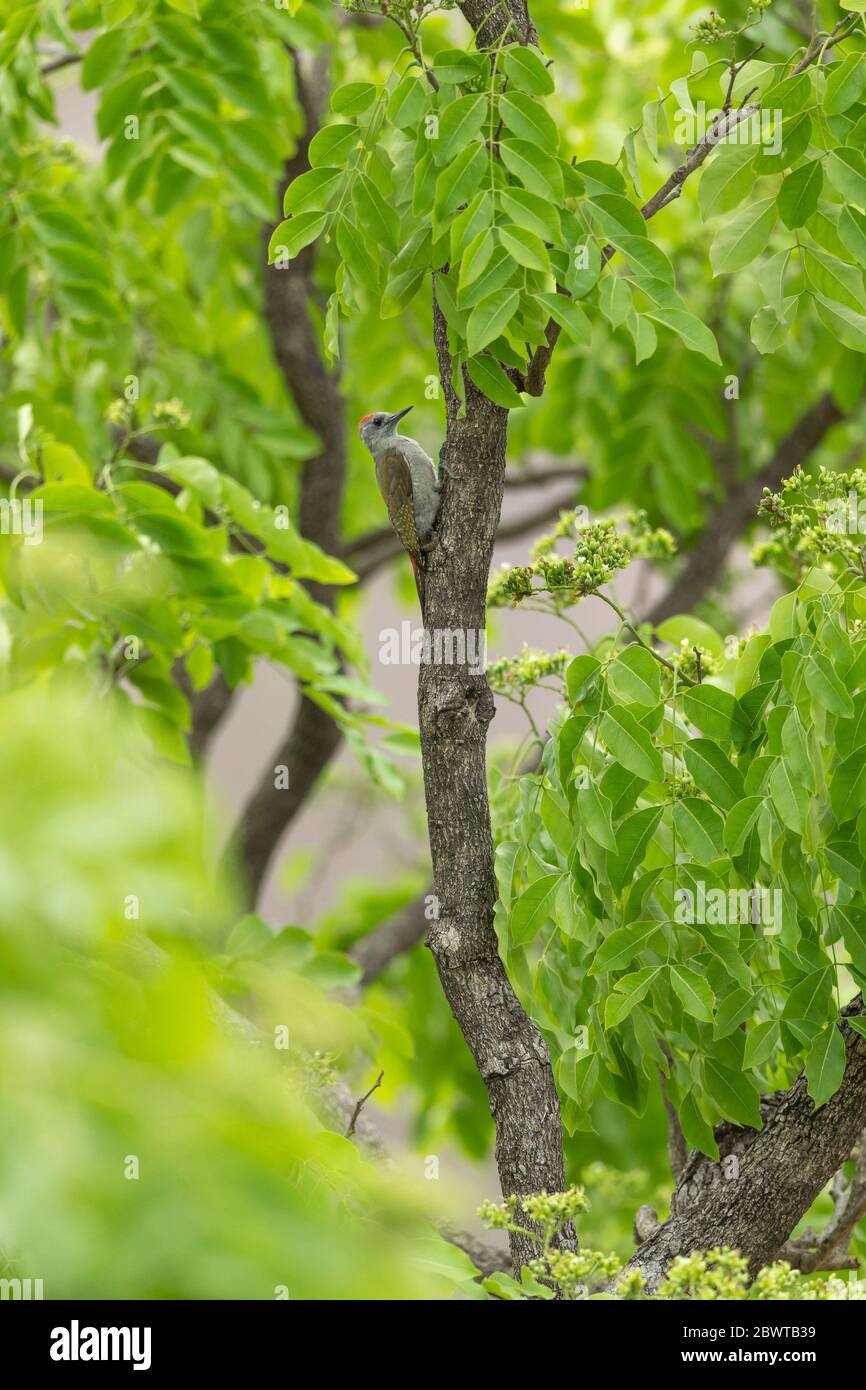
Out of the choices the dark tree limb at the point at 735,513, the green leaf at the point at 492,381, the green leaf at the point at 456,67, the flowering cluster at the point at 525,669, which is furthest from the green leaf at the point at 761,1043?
the dark tree limb at the point at 735,513

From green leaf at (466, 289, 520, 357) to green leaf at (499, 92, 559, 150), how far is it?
8.1 inches

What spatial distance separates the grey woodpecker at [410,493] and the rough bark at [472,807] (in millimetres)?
95

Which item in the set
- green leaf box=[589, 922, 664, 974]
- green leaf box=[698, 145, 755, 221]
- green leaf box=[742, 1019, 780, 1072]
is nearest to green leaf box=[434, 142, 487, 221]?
green leaf box=[698, 145, 755, 221]

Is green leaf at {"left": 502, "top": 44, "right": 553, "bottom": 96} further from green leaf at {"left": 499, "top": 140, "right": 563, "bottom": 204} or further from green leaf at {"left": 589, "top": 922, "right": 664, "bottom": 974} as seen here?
green leaf at {"left": 589, "top": 922, "right": 664, "bottom": 974}

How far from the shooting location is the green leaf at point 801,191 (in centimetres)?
175

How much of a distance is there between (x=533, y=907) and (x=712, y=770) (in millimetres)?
291

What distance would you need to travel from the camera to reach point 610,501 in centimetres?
420

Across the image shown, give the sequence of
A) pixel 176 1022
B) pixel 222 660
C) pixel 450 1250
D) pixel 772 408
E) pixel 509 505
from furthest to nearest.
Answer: pixel 509 505, pixel 772 408, pixel 222 660, pixel 450 1250, pixel 176 1022

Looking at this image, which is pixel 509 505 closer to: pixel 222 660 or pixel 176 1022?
pixel 222 660

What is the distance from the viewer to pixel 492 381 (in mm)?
1723

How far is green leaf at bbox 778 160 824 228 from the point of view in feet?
5.75

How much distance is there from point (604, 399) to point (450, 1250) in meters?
3.14

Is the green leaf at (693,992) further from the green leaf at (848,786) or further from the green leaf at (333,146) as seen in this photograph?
the green leaf at (333,146)
